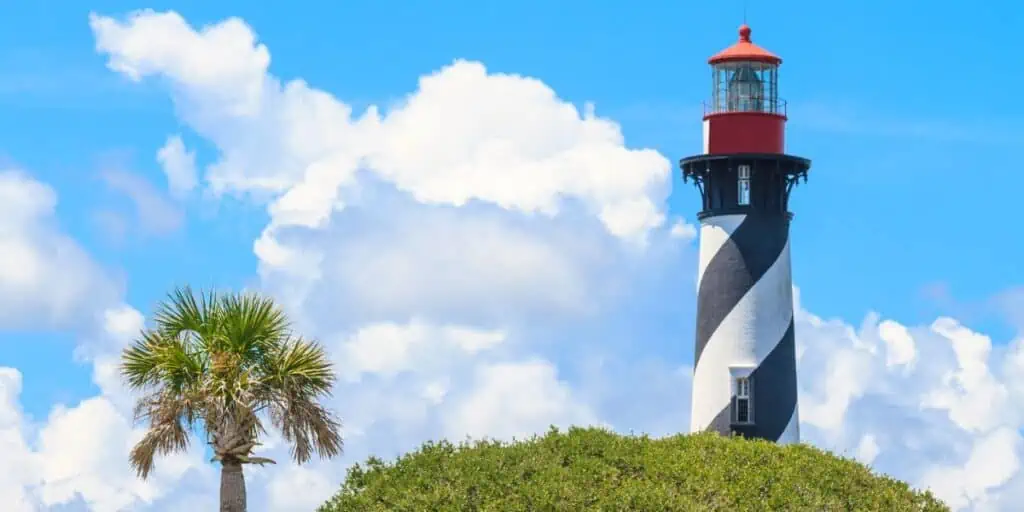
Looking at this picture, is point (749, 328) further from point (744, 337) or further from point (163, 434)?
point (163, 434)

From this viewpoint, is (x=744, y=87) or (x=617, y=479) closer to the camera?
(x=617, y=479)

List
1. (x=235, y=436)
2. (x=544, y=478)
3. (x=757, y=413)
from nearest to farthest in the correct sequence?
(x=544, y=478) < (x=235, y=436) < (x=757, y=413)

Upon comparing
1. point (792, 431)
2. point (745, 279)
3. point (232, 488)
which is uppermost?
point (745, 279)

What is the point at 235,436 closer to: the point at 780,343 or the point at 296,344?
the point at 296,344

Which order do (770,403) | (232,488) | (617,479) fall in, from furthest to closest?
(770,403) → (232,488) → (617,479)

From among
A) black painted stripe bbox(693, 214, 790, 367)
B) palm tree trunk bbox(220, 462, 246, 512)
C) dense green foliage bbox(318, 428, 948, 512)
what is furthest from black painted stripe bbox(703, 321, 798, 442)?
palm tree trunk bbox(220, 462, 246, 512)

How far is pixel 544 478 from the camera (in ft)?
89.4

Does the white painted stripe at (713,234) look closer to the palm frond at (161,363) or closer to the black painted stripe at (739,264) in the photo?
the black painted stripe at (739,264)

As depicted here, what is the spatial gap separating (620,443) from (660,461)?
30.0 inches

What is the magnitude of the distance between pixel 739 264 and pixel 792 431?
3.81m

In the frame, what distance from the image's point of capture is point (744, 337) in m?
38.5

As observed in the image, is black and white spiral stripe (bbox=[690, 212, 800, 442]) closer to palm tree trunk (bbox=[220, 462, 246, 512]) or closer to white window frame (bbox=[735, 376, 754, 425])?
white window frame (bbox=[735, 376, 754, 425])

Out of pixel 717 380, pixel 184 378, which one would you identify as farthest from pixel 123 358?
pixel 717 380

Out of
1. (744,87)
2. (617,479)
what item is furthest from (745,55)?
(617,479)
